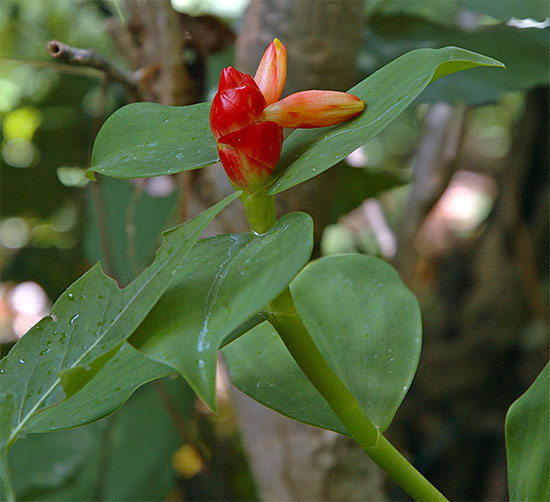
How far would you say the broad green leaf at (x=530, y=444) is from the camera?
0.29m

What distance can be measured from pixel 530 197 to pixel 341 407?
75cm

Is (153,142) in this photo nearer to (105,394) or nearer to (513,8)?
(105,394)

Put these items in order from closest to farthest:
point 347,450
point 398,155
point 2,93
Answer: point 347,450 → point 2,93 → point 398,155

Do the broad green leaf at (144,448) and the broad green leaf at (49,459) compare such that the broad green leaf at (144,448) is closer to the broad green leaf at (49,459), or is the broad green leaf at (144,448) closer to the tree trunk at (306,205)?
the broad green leaf at (49,459)

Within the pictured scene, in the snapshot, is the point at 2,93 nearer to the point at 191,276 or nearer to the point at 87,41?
the point at 87,41

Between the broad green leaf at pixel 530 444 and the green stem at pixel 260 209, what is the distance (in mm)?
158

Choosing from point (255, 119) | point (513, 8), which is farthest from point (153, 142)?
point (513, 8)

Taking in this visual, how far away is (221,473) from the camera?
917 mm

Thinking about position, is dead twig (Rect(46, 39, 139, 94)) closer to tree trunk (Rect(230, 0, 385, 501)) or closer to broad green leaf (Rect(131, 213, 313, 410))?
tree trunk (Rect(230, 0, 385, 501))

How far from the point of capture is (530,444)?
302 mm

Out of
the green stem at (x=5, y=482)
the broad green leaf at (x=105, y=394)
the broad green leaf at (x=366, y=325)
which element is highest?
the green stem at (x=5, y=482)

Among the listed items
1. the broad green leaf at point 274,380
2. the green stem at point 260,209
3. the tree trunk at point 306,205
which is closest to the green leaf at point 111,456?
the tree trunk at point 306,205

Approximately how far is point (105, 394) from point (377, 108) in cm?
16

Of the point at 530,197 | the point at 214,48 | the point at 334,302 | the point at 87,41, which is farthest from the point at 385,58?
the point at 87,41
